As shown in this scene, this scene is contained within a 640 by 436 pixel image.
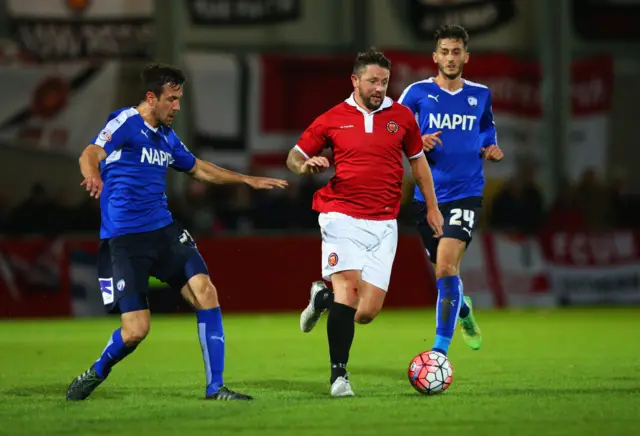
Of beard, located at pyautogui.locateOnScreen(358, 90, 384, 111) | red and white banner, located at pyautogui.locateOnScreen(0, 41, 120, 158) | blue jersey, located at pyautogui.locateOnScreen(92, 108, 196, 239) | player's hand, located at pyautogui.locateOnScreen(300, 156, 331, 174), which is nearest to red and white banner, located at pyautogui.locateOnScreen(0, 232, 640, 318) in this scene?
red and white banner, located at pyautogui.locateOnScreen(0, 41, 120, 158)

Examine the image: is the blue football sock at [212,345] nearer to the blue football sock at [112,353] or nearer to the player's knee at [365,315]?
the blue football sock at [112,353]

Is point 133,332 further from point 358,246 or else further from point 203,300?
point 358,246

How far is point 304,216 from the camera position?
63.8 feet

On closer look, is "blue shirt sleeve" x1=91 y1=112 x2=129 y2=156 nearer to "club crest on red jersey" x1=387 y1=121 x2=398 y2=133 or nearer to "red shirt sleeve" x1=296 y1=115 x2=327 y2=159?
"red shirt sleeve" x1=296 y1=115 x2=327 y2=159

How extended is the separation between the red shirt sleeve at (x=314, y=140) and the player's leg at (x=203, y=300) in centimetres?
100

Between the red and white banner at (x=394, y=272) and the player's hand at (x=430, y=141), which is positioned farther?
the red and white banner at (x=394, y=272)

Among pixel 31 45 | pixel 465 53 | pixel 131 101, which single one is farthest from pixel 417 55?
pixel 465 53

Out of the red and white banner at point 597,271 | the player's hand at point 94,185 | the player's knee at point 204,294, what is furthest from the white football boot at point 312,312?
the red and white banner at point 597,271

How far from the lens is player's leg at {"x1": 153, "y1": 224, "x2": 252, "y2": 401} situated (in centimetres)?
844

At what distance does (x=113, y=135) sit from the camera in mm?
8375

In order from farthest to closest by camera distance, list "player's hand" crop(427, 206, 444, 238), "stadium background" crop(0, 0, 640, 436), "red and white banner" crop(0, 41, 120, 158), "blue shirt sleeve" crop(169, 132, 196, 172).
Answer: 1. "red and white banner" crop(0, 41, 120, 158)
2. "player's hand" crop(427, 206, 444, 238)
3. "blue shirt sleeve" crop(169, 132, 196, 172)
4. "stadium background" crop(0, 0, 640, 436)

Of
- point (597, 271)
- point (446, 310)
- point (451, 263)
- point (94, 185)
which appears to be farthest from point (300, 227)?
point (94, 185)

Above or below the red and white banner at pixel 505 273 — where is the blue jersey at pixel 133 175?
above

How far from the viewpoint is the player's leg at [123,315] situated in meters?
8.37
